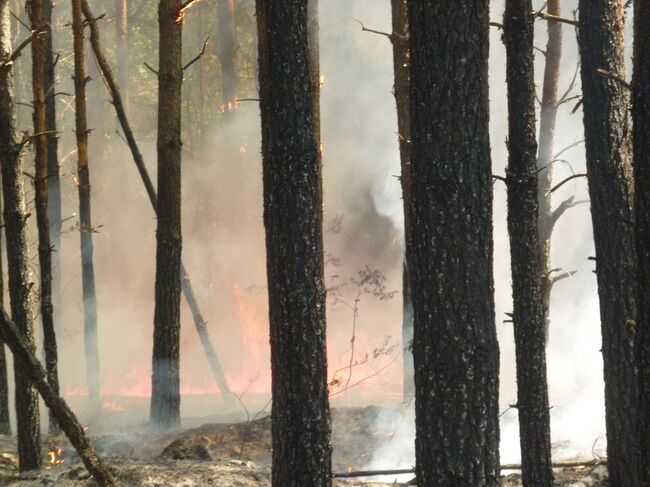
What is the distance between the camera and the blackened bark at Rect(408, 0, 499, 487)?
15.7 feet

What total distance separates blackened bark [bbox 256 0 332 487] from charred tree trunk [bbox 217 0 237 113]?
25870mm

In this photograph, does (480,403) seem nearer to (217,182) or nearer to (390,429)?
(390,429)

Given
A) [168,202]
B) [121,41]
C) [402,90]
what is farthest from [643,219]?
[121,41]

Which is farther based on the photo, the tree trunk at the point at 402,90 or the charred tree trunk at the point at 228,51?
the charred tree trunk at the point at 228,51

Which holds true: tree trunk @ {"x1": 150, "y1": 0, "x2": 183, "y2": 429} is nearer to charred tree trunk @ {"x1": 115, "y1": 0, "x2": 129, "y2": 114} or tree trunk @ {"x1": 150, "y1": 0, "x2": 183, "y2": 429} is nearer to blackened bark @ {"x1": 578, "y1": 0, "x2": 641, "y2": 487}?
blackened bark @ {"x1": 578, "y1": 0, "x2": 641, "y2": 487}

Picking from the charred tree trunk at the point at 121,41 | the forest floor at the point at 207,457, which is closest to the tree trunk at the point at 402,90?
the forest floor at the point at 207,457

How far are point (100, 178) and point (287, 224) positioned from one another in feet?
93.8

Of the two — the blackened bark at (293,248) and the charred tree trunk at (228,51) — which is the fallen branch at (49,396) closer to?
the blackened bark at (293,248)

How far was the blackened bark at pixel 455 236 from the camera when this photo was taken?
15.7ft

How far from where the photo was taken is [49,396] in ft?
18.3

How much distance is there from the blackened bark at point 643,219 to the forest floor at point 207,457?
13.5ft

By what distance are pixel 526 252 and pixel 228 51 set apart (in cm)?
2627

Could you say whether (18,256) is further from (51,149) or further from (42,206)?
(51,149)

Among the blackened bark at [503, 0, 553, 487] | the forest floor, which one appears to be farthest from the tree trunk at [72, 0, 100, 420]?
the blackened bark at [503, 0, 553, 487]
